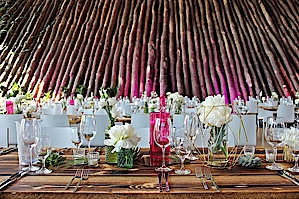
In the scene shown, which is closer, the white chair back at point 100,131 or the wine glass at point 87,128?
the wine glass at point 87,128

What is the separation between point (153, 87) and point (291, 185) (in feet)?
24.1

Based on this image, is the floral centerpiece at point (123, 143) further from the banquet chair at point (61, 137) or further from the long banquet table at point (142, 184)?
the banquet chair at point (61, 137)

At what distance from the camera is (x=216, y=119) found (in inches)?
75.9

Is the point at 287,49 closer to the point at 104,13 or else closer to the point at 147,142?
the point at 104,13

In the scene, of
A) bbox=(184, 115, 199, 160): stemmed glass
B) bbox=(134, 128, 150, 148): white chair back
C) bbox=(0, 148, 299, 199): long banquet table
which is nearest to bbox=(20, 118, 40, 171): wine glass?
bbox=(0, 148, 299, 199): long banquet table

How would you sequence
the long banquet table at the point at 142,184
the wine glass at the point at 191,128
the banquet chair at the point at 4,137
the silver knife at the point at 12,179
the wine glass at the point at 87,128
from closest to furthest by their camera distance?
1. the long banquet table at the point at 142,184
2. the silver knife at the point at 12,179
3. the wine glass at the point at 191,128
4. the wine glass at the point at 87,128
5. the banquet chair at the point at 4,137

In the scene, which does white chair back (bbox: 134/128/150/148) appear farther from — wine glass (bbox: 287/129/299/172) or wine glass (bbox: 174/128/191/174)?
wine glass (bbox: 287/129/299/172)

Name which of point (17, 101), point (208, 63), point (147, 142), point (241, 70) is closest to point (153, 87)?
→ point (208, 63)

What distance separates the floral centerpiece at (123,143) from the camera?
6.29ft

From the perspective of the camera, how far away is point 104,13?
977cm

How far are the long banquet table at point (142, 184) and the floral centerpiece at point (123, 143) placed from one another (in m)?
0.05

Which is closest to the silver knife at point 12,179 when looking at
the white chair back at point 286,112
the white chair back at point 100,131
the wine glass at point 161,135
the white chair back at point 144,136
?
the wine glass at point 161,135

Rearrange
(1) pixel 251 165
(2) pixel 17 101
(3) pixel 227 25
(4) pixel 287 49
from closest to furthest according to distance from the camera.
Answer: (1) pixel 251 165 → (2) pixel 17 101 → (4) pixel 287 49 → (3) pixel 227 25

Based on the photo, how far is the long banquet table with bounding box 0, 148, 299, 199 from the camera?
1533 mm
